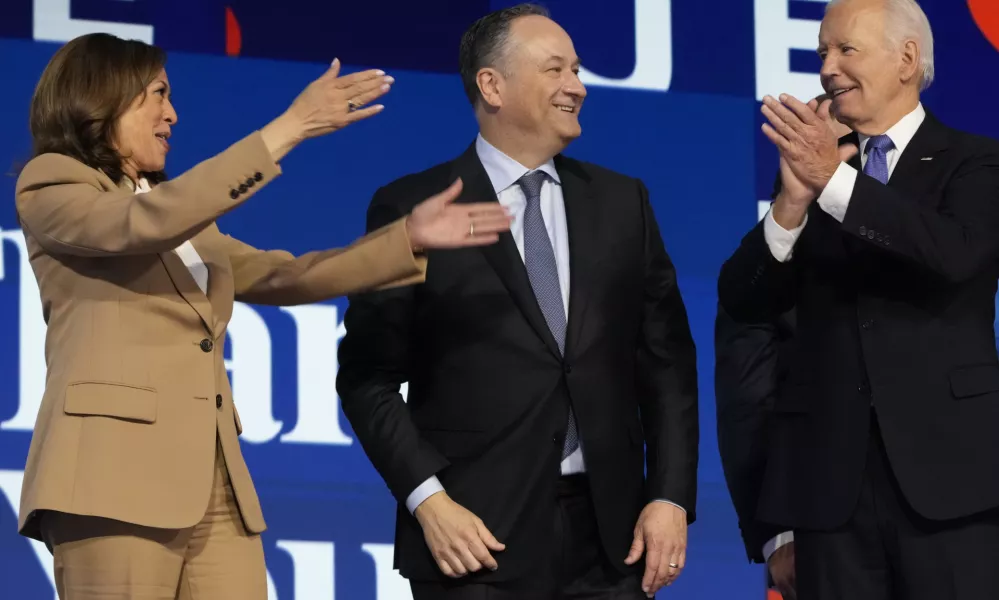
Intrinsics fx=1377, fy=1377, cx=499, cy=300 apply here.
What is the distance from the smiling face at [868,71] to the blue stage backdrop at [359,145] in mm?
1436

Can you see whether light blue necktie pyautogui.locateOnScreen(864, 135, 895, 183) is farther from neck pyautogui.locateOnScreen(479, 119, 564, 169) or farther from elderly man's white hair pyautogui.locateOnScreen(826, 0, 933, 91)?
neck pyautogui.locateOnScreen(479, 119, 564, 169)

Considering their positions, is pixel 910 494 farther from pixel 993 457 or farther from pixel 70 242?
pixel 70 242

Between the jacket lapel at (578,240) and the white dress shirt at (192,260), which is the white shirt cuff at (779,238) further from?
the white dress shirt at (192,260)

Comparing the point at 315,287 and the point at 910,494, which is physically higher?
the point at 315,287

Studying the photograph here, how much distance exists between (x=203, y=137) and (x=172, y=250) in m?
1.52

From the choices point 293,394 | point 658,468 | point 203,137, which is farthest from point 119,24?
point 658,468

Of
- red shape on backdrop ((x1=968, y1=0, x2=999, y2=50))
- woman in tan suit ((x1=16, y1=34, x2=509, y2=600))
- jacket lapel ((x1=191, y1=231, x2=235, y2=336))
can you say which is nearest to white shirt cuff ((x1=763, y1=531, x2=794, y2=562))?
woman in tan suit ((x1=16, y1=34, x2=509, y2=600))

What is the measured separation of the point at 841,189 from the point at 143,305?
121 centimetres

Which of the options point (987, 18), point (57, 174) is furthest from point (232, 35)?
point (987, 18)

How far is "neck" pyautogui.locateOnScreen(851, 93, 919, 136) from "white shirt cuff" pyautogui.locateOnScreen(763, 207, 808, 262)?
246 mm

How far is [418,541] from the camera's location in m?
2.56

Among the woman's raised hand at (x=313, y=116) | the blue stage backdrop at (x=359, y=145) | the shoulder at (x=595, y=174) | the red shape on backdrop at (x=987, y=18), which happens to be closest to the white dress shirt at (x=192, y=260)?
the woman's raised hand at (x=313, y=116)

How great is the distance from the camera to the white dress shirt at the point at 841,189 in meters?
2.41

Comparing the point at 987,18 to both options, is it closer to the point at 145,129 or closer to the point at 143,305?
the point at 145,129
